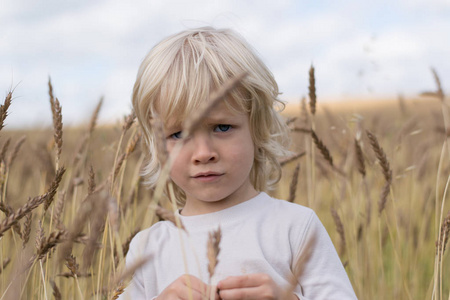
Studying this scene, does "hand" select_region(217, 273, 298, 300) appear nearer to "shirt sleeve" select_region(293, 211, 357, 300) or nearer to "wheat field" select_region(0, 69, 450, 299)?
"shirt sleeve" select_region(293, 211, 357, 300)

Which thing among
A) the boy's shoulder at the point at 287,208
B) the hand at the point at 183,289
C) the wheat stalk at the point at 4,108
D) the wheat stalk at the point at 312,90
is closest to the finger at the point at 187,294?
the hand at the point at 183,289

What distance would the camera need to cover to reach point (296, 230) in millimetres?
1246

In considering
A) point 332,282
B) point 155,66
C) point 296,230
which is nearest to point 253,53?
point 155,66

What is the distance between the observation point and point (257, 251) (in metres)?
1.21

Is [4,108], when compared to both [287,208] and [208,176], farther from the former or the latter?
[287,208]

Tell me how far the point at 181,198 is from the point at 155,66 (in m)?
0.48

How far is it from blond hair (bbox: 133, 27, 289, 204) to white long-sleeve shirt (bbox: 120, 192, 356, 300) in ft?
0.63

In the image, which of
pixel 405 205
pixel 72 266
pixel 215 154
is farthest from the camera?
pixel 405 205

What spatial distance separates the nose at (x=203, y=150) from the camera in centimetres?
113

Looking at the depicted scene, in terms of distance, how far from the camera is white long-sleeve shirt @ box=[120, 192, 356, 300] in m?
1.20

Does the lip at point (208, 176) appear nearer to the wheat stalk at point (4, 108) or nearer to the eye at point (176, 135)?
the eye at point (176, 135)

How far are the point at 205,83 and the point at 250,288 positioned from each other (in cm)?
48

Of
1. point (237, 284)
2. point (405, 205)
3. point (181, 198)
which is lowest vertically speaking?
point (405, 205)

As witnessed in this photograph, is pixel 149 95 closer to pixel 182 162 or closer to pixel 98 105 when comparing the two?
pixel 182 162
